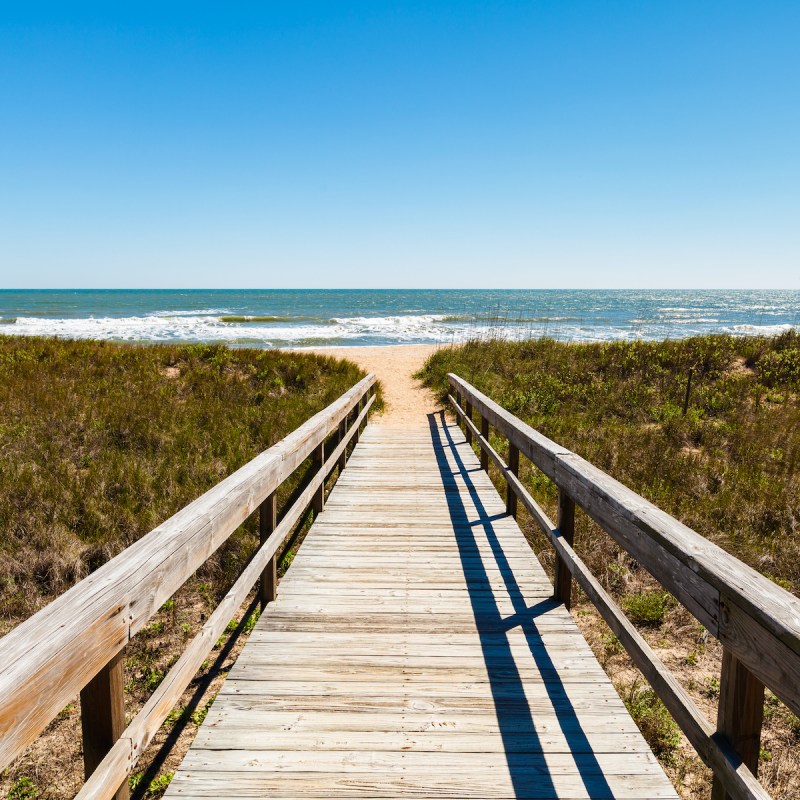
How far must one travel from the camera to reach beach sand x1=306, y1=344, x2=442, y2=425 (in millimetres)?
12695

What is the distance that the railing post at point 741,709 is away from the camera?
1.48m

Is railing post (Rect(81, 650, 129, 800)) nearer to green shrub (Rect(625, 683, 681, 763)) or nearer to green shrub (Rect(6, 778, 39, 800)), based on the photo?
green shrub (Rect(6, 778, 39, 800))

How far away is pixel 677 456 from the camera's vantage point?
7.65m

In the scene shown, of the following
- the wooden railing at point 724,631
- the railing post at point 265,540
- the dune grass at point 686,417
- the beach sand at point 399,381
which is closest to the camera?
the wooden railing at point 724,631

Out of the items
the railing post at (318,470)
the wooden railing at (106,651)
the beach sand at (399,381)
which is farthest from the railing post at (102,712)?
the beach sand at (399,381)

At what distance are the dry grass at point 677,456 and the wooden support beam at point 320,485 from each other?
213 cm

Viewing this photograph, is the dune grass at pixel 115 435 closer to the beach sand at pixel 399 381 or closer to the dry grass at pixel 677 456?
the beach sand at pixel 399 381

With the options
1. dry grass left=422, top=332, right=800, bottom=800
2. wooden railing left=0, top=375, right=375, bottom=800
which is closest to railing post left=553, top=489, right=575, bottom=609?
dry grass left=422, top=332, right=800, bottom=800

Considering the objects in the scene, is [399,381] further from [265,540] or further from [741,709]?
[741,709]

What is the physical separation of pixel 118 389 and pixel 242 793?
33.2 ft

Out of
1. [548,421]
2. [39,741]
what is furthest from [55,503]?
[548,421]

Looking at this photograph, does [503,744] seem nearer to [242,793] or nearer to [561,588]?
[242,793]

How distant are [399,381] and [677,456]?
1019 cm

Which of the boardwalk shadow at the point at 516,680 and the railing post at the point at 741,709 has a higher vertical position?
the railing post at the point at 741,709
